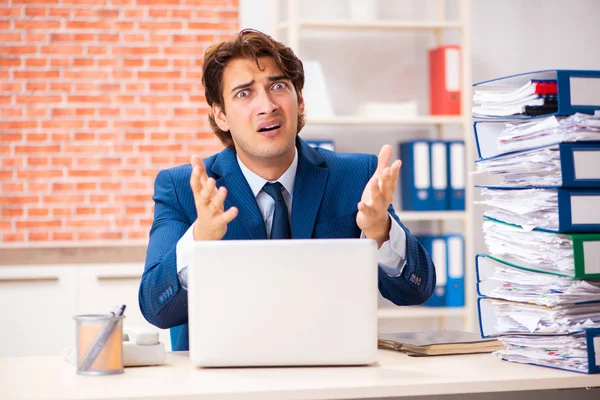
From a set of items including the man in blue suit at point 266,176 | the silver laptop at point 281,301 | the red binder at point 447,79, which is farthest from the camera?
the red binder at point 447,79

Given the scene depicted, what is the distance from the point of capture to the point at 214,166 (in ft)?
6.37

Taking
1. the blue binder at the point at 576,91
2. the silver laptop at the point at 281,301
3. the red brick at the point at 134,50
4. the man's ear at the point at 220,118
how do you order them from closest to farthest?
the silver laptop at the point at 281,301
the blue binder at the point at 576,91
the man's ear at the point at 220,118
the red brick at the point at 134,50

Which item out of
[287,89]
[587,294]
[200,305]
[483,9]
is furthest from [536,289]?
[483,9]

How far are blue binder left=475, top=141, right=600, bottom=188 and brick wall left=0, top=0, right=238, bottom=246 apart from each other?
9.65 ft

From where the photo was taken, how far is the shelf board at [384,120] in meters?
3.52

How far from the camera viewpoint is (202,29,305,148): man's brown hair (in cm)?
193

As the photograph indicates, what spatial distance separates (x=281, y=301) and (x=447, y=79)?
2.59 meters

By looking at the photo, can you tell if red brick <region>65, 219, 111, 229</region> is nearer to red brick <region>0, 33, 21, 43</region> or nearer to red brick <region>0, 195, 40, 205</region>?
red brick <region>0, 195, 40, 205</region>

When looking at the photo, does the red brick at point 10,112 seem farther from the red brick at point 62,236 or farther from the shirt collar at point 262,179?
the shirt collar at point 262,179

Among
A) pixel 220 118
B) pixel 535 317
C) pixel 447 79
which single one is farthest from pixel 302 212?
pixel 447 79

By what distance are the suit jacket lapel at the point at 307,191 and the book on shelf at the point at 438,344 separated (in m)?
0.38

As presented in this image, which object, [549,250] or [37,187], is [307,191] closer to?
[549,250]

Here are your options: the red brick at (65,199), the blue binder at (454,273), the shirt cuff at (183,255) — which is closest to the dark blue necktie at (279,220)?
the shirt cuff at (183,255)

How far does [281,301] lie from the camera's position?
126 cm
